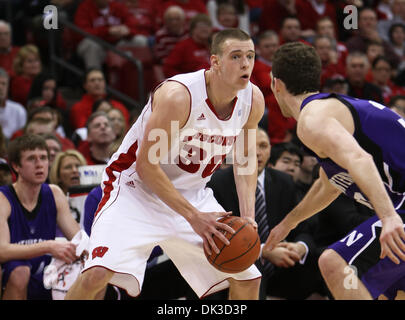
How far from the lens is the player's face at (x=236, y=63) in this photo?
13.0 ft

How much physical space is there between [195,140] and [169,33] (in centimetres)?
558

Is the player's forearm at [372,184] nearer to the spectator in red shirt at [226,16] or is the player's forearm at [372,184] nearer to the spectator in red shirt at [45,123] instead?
the spectator in red shirt at [45,123]

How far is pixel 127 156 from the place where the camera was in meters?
4.25

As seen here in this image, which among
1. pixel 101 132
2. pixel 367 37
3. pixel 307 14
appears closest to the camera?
pixel 101 132

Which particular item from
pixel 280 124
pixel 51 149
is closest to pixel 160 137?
pixel 51 149

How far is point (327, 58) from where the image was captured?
8.91m

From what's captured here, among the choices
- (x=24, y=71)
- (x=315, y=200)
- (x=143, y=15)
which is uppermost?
(x=143, y=15)

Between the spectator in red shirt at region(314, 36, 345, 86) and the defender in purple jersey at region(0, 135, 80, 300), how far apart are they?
4.61m

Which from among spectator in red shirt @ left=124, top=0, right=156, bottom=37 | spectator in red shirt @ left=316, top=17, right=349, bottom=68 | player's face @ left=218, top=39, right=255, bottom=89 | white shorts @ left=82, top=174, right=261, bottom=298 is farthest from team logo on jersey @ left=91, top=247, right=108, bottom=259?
spectator in red shirt @ left=316, top=17, right=349, bottom=68

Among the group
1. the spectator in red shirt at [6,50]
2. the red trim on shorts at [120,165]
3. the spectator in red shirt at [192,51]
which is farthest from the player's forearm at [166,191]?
the spectator in red shirt at [6,50]

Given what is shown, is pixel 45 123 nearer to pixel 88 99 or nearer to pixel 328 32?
pixel 88 99

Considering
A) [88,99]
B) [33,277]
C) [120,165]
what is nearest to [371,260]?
[120,165]

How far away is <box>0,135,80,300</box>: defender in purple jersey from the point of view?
4883 millimetres
